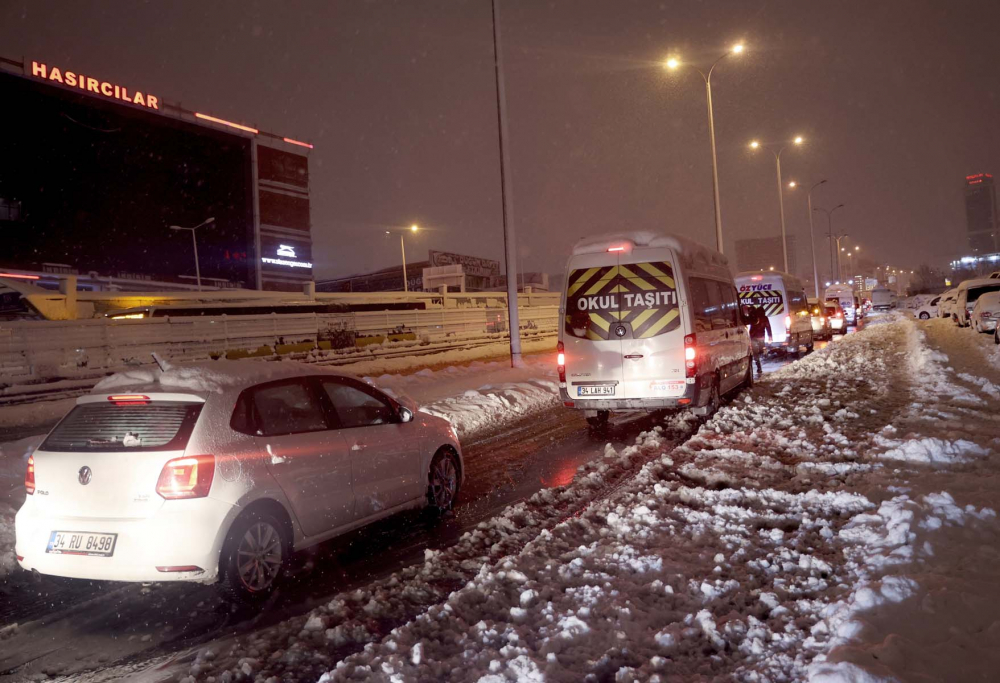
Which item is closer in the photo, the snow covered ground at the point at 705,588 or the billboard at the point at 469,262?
the snow covered ground at the point at 705,588

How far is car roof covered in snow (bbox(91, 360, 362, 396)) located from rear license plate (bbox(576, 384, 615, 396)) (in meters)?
5.48

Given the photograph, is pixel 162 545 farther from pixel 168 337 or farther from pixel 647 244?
pixel 168 337

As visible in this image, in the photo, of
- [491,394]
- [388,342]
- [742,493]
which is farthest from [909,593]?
[388,342]

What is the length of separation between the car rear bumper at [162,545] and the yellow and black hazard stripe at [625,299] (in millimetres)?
6501

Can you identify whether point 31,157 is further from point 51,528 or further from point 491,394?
point 51,528

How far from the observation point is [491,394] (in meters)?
13.9

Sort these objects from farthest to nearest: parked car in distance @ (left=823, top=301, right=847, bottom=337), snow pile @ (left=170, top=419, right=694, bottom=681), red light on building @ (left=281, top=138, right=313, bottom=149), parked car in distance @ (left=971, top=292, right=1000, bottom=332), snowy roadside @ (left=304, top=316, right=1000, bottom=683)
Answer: red light on building @ (left=281, top=138, right=313, bottom=149) → parked car in distance @ (left=823, top=301, right=847, bottom=337) → parked car in distance @ (left=971, top=292, right=1000, bottom=332) → snow pile @ (left=170, top=419, right=694, bottom=681) → snowy roadside @ (left=304, top=316, right=1000, bottom=683)

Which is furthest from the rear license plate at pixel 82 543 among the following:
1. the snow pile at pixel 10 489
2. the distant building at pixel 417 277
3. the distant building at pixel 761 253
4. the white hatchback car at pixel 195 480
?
the distant building at pixel 761 253

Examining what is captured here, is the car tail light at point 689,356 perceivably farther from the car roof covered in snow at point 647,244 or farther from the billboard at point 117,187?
the billboard at point 117,187

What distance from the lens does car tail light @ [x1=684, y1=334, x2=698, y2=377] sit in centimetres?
945

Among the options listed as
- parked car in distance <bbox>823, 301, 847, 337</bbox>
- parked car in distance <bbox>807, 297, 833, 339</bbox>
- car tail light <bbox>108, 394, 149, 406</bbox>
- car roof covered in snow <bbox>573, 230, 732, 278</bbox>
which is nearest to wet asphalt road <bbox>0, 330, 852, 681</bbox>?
car tail light <bbox>108, 394, 149, 406</bbox>

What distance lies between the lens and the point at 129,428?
4496mm

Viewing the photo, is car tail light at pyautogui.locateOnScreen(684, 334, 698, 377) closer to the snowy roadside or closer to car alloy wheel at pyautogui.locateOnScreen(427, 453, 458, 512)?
the snowy roadside

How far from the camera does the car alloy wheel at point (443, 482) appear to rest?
630 cm
